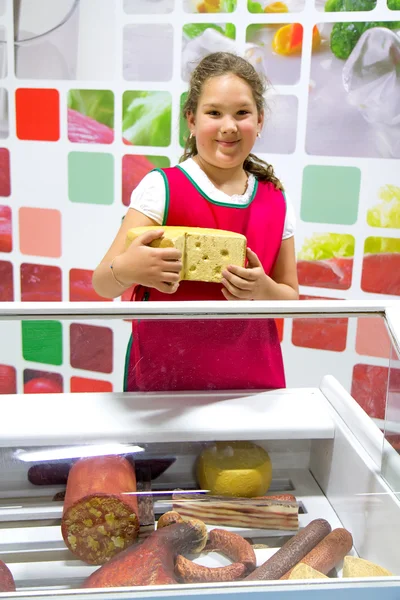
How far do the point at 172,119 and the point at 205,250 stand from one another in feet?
4.71

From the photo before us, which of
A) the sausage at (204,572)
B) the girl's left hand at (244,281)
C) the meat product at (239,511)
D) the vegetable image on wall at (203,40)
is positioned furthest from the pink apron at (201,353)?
the vegetable image on wall at (203,40)

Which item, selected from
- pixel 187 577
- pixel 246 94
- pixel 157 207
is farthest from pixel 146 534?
pixel 246 94

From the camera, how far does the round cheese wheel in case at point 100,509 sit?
95 cm

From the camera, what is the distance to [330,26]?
2297 mm

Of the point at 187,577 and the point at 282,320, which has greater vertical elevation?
the point at 282,320

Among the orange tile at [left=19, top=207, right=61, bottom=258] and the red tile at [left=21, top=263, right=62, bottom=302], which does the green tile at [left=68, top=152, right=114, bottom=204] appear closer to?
the orange tile at [left=19, top=207, right=61, bottom=258]

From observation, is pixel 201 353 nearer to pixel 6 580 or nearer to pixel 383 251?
pixel 6 580

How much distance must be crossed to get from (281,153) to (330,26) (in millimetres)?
452

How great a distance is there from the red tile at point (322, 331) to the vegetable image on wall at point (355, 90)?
1.43m

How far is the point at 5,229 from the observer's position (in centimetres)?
280

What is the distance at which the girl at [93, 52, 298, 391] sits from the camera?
1.12 metres

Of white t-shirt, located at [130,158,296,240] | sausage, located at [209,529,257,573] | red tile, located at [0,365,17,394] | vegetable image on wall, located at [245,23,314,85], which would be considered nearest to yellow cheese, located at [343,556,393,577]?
sausage, located at [209,529,257,573]

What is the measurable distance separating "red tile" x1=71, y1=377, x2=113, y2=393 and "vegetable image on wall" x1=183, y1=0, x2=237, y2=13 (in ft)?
5.40

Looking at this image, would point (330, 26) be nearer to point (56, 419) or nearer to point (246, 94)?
point (246, 94)
